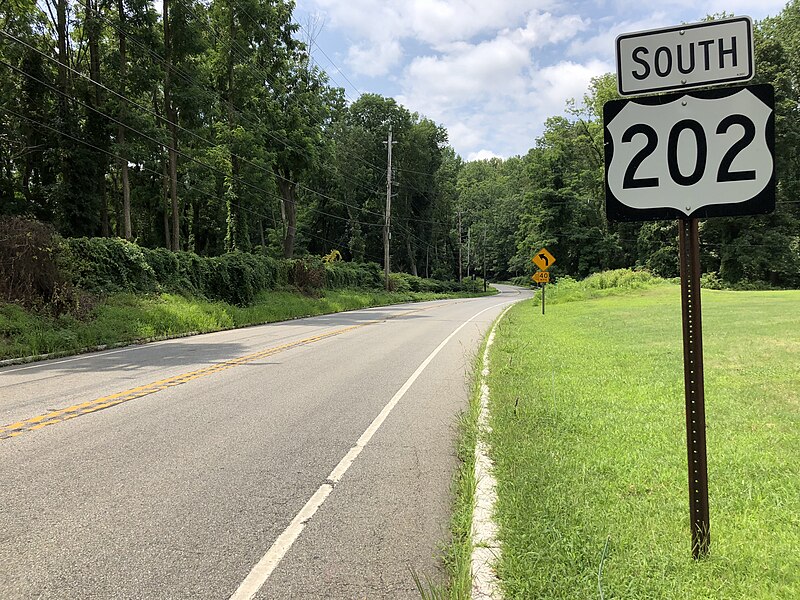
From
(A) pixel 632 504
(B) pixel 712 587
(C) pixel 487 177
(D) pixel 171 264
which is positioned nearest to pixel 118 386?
(A) pixel 632 504

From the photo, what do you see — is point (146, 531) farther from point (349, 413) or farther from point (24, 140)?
point (24, 140)

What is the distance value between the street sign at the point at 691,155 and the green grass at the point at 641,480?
192cm

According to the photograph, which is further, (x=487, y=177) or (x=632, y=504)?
(x=487, y=177)

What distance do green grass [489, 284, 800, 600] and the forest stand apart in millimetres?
8272

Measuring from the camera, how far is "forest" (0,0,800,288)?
28.0 m

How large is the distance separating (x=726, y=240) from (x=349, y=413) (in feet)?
190

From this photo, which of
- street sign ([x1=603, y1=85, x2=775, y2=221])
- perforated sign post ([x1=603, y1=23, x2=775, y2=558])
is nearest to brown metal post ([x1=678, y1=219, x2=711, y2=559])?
perforated sign post ([x1=603, y1=23, x2=775, y2=558])

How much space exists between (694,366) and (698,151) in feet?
3.80

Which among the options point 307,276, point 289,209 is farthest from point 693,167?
point 289,209

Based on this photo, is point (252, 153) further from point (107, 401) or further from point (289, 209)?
point (107, 401)

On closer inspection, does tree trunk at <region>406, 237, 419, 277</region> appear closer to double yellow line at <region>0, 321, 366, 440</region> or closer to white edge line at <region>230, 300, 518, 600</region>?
double yellow line at <region>0, 321, 366, 440</region>

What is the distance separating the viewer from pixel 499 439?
17.9ft

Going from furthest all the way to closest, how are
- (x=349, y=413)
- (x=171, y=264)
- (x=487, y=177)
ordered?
(x=487, y=177) → (x=171, y=264) → (x=349, y=413)

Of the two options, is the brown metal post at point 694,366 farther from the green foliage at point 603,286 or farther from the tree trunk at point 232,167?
the green foliage at point 603,286
